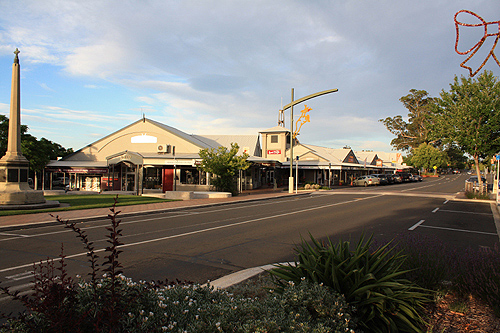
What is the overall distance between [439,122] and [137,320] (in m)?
28.7

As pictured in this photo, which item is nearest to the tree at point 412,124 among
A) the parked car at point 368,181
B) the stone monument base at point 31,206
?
the parked car at point 368,181

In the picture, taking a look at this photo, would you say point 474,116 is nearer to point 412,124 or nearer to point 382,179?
point 382,179

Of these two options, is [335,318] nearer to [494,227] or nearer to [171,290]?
[171,290]

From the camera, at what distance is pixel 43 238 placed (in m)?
9.85

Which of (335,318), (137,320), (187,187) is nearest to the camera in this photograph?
(137,320)

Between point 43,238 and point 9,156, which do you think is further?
point 9,156

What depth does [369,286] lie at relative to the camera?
353 centimetres

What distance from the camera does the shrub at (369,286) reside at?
345cm

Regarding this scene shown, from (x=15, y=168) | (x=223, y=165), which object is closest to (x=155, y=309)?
(x=15, y=168)

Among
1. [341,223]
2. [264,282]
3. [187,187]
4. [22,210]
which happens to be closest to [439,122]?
[341,223]

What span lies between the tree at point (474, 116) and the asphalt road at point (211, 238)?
9759mm

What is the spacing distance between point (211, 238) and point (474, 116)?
22.4m

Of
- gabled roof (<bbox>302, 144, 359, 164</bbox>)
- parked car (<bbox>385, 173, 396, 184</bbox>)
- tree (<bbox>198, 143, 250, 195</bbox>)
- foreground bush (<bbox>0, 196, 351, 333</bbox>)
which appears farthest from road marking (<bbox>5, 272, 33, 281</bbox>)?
parked car (<bbox>385, 173, 396, 184</bbox>)

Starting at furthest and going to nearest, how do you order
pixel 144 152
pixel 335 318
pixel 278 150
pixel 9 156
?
1. pixel 278 150
2. pixel 144 152
3. pixel 9 156
4. pixel 335 318
